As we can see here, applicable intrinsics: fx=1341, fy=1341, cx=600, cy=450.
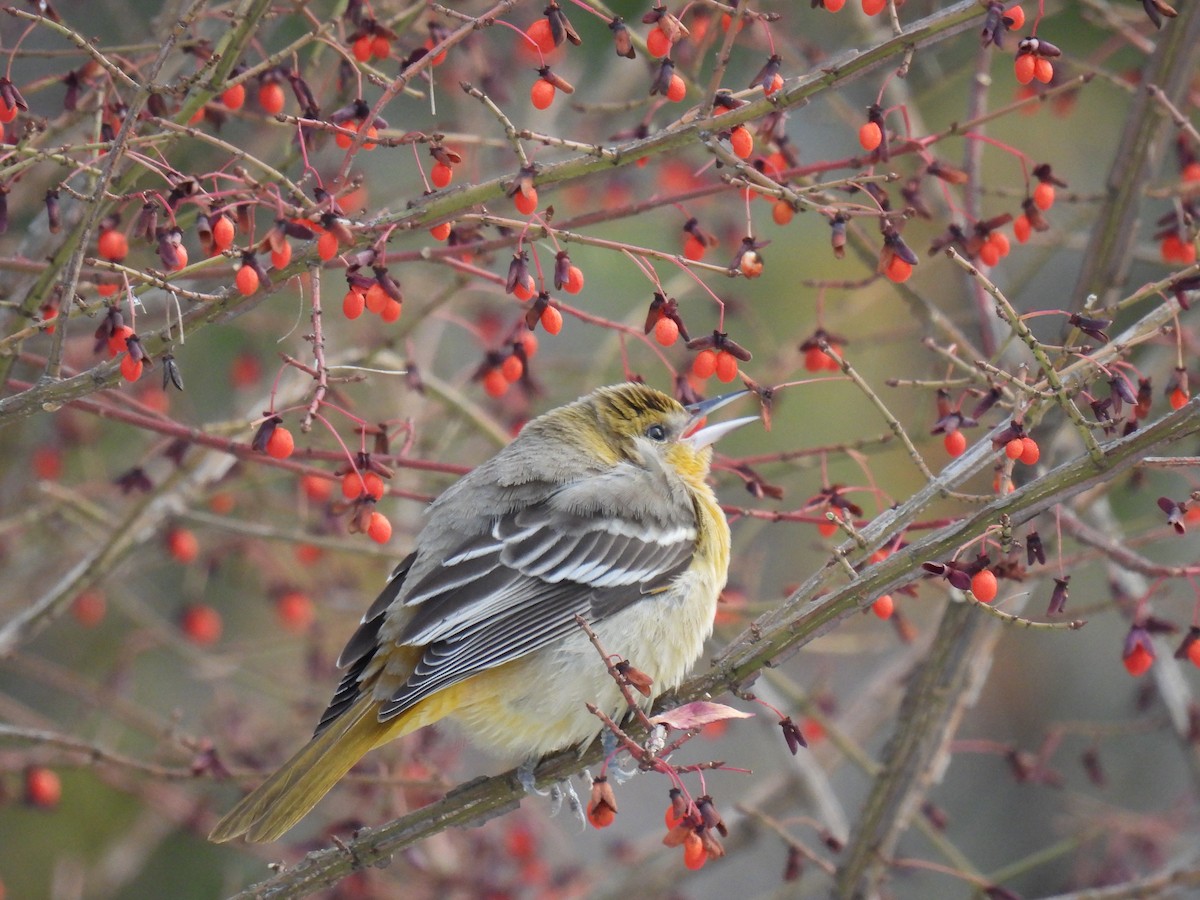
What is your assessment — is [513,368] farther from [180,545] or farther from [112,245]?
[180,545]

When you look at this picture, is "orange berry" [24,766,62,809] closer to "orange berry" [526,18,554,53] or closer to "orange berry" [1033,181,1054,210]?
"orange berry" [526,18,554,53]

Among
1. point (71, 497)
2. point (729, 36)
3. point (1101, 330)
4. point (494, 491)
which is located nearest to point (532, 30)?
point (729, 36)

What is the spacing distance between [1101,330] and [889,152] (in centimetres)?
77

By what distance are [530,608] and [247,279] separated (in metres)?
1.70

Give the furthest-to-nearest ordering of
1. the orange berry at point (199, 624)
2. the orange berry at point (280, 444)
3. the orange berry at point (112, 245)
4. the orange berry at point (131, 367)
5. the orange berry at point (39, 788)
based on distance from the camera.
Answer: the orange berry at point (199, 624), the orange berry at point (39, 788), the orange berry at point (112, 245), the orange berry at point (280, 444), the orange berry at point (131, 367)

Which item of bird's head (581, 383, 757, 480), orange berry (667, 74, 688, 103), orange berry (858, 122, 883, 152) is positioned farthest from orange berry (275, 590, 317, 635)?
orange berry (858, 122, 883, 152)

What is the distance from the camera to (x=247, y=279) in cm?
292

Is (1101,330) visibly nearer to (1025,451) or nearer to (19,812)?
(1025,451)

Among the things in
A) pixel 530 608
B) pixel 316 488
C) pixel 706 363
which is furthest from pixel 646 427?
pixel 706 363

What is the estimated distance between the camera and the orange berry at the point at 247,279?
2.92 metres

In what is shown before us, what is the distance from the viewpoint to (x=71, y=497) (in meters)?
4.46

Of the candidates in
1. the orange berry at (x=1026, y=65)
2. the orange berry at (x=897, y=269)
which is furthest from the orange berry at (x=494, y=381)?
the orange berry at (x=1026, y=65)

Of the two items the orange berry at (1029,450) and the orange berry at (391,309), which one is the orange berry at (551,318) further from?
the orange berry at (1029,450)

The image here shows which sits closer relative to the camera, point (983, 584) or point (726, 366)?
point (983, 584)
